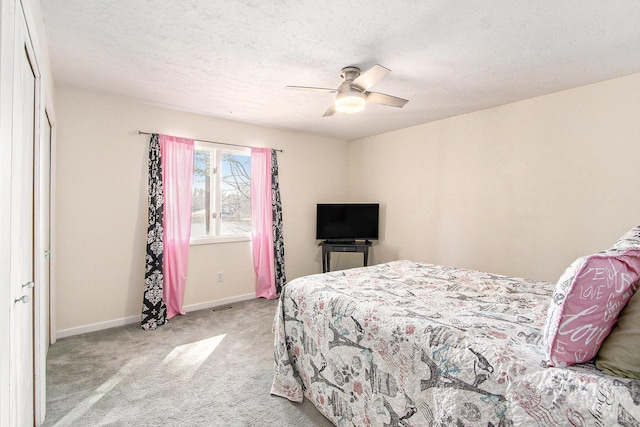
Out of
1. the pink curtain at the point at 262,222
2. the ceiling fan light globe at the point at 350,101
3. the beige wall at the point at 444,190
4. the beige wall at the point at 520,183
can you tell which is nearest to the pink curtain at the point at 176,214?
the beige wall at the point at 444,190

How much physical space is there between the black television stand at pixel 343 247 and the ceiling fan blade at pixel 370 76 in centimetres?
267

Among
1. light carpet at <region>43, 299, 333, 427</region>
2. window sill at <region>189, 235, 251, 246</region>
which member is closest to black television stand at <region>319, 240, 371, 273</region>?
window sill at <region>189, 235, 251, 246</region>

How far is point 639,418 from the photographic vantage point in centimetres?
94

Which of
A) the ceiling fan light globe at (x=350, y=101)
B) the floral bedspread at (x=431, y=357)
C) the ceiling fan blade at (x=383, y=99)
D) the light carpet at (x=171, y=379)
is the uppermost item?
the ceiling fan blade at (x=383, y=99)

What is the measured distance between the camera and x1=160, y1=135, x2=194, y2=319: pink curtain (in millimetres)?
3691

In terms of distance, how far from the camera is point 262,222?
14.7ft

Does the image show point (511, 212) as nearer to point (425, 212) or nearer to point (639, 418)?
point (425, 212)

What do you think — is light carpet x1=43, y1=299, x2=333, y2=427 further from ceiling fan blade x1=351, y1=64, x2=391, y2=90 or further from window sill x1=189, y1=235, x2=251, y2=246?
ceiling fan blade x1=351, y1=64, x2=391, y2=90

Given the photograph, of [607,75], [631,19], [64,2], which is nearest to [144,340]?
[64,2]

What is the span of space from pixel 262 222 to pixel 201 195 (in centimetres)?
88

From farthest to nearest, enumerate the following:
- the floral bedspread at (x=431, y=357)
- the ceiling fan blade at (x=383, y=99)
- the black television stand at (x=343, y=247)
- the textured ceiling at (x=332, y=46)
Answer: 1. the black television stand at (x=343, y=247)
2. the ceiling fan blade at (x=383, y=99)
3. the textured ceiling at (x=332, y=46)
4. the floral bedspread at (x=431, y=357)

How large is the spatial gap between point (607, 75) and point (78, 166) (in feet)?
16.1

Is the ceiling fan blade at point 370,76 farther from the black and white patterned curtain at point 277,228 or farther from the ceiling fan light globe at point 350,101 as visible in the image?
the black and white patterned curtain at point 277,228

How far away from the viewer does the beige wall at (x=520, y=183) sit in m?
2.80
